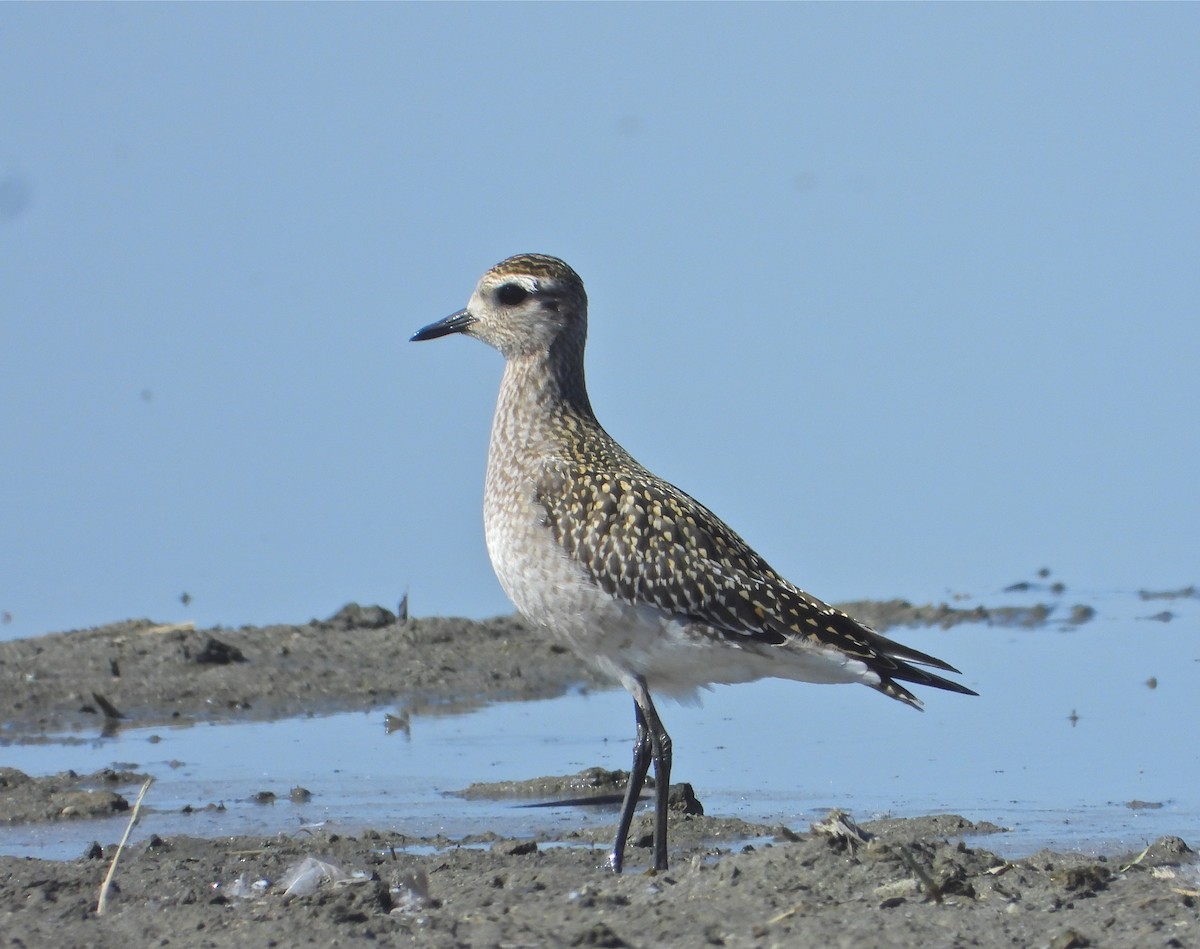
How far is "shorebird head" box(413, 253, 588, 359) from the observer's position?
953cm

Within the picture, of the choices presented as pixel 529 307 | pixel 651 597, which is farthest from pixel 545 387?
pixel 651 597

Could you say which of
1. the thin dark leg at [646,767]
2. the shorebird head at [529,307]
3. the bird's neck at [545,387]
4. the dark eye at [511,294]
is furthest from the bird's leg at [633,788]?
the dark eye at [511,294]

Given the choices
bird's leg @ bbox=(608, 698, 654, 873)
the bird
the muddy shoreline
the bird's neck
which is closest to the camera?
the muddy shoreline

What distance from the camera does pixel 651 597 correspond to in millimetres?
8414

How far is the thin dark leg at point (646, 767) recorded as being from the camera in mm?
8328

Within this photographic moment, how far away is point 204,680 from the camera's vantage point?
12789mm

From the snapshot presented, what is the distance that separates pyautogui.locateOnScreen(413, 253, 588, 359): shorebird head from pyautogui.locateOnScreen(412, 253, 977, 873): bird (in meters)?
0.64

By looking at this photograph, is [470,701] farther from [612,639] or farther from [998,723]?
[612,639]

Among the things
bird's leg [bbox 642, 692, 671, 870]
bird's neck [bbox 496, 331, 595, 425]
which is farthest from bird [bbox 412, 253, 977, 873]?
bird's neck [bbox 496, 331, 595, 425]

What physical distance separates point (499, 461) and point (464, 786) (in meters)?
2.11

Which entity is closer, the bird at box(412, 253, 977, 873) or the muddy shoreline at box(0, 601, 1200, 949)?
the muddy shoreline at box(0, 601, 1200, 949)

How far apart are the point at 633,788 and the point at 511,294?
7.96 ft

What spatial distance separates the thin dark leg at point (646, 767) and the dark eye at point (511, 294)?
1.98m

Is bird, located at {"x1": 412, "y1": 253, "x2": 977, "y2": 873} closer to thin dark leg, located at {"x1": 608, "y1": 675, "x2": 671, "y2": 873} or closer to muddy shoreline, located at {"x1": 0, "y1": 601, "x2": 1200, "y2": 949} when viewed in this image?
thin dark leg, located at {"x1": 608, "y1": 675, "x2": 671, "y2": 873}
